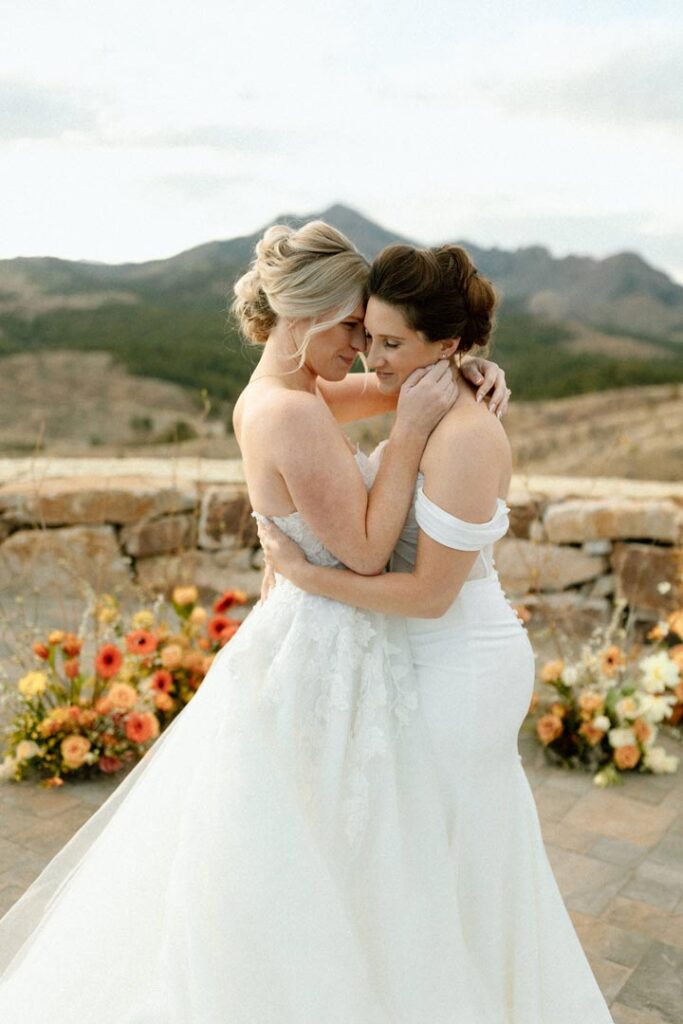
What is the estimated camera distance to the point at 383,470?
6.22 ft

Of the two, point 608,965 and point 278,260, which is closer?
point 278,260

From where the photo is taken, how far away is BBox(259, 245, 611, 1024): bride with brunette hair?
186 cm

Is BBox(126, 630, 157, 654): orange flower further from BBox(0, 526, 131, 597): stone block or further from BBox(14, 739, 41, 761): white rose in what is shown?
BBox(0, 526, 131, 597): stone block

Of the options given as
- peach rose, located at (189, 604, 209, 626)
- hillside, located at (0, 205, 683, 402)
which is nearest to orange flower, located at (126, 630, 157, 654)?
peach rose, located at (189, 604, 209, 626)

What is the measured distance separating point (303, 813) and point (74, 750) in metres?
1.97

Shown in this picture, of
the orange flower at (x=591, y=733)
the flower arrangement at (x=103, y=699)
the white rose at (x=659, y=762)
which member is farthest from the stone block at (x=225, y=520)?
the white rose at (x=659, y=762)

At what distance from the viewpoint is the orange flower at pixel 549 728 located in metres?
3.88

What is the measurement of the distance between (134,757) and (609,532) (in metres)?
2.98

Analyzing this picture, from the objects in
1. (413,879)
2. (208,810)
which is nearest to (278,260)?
(208,810)

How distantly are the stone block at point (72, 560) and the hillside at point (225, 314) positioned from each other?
32.9 ft

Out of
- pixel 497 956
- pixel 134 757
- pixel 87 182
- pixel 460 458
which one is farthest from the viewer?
pixel 87 182

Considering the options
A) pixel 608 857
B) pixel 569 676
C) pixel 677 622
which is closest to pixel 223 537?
pixel 569 676

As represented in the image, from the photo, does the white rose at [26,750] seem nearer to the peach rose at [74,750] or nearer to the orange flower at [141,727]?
the peach rose at [74,750]

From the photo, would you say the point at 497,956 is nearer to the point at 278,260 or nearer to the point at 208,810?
the point at 208,810
